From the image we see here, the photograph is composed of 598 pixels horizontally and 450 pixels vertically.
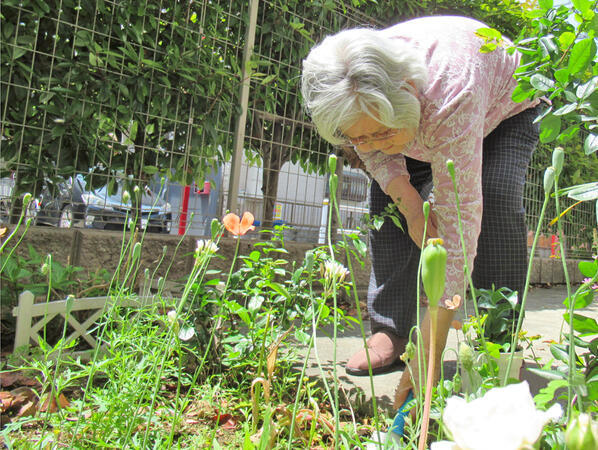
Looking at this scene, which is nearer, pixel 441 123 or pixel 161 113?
pixel 441 123

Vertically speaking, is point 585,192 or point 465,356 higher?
point 585,192

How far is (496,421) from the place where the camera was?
25 centimetres

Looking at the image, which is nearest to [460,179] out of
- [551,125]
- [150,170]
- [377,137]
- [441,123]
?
[441,123]

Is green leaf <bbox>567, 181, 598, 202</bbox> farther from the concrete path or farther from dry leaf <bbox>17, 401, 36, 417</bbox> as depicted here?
dry leaf <bbox>17, 401, 36, 417</bbox>

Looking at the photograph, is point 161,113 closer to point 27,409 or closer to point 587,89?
point 27,409

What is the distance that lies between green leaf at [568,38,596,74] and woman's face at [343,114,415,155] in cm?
67

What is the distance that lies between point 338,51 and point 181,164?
1631 mm

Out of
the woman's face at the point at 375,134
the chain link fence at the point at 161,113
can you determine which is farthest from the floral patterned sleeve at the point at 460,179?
the chain link fence at the point at 161,113

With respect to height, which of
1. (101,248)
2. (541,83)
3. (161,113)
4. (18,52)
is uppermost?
(18,52)

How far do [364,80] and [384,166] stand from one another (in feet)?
1.62

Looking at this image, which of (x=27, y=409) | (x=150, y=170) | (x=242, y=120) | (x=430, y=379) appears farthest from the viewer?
(x=242, y=120)

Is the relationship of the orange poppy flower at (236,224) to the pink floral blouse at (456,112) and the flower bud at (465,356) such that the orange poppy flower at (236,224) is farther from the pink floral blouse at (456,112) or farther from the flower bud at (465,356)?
the flower bud at (465,356)

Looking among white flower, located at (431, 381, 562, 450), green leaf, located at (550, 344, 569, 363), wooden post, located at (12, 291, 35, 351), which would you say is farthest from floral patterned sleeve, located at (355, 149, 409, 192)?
white flower, located at (431, 381, 562, 450)

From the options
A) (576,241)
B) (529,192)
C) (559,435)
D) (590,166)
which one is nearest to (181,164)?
(559,435)
